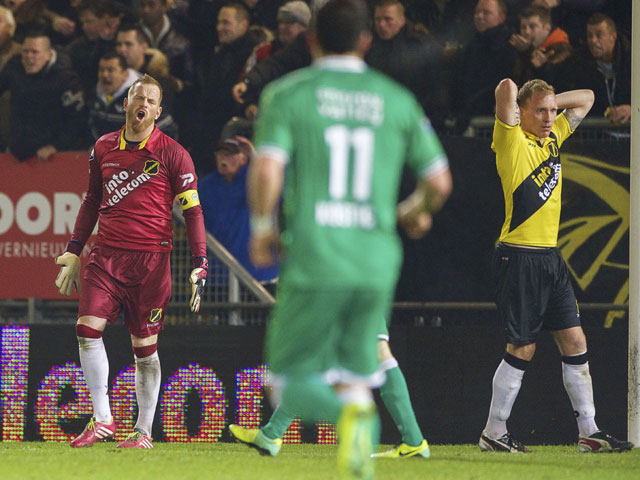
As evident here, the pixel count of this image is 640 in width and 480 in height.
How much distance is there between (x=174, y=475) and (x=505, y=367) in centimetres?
248

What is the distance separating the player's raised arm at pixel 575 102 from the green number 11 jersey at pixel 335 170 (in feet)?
11.5

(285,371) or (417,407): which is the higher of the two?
(285,371)

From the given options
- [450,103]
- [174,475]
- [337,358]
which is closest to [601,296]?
[450,103]

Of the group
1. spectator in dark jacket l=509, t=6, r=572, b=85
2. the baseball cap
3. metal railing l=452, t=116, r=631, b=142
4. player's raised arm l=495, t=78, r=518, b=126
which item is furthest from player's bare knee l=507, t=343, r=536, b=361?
the baseball cap

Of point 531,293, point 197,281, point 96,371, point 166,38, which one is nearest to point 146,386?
point 96,371

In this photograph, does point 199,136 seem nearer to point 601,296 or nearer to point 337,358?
point 601,296

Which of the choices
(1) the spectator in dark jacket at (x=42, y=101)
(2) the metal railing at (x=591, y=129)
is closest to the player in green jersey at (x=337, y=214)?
(2) the metal railing at (x=591, y=129)

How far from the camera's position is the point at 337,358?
4426mm

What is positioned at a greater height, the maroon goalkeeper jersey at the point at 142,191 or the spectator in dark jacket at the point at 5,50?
the spectator in dark jacket at the point at 5,50

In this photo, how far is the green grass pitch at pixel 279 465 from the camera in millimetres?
5996

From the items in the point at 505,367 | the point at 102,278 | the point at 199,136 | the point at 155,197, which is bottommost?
the point at 505,367

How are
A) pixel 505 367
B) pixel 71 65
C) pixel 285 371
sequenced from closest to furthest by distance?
pixel 285 371 < pixel 505 367 < pixel 71 65

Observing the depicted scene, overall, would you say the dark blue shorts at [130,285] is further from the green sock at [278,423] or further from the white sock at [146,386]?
the green sock at [278,423]

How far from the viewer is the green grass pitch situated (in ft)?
19.7
